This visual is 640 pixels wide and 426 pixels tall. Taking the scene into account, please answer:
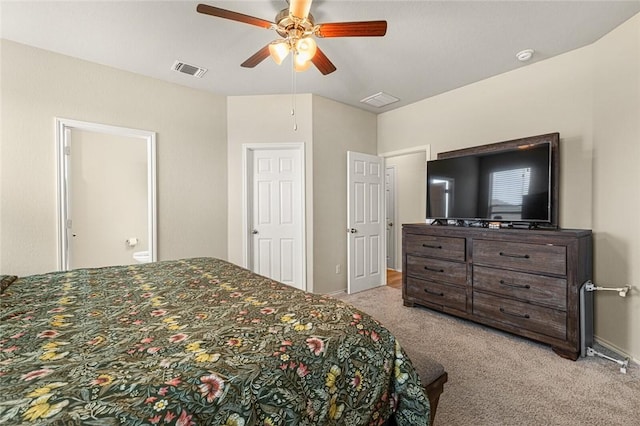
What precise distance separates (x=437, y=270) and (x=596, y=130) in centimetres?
190

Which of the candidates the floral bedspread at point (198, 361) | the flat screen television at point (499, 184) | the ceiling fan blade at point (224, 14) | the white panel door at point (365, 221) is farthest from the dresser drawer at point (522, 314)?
the ceiling fan blade at point (224, 14)

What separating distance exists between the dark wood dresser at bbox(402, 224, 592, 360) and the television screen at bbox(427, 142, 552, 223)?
277 mm

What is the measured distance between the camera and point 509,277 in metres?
2.64

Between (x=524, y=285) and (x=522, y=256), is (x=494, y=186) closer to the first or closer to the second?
(x=522, y=256)

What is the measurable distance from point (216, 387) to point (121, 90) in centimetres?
349

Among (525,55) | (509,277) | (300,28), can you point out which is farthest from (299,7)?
(509,277)

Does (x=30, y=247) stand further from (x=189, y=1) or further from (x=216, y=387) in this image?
(x=216, y=387)

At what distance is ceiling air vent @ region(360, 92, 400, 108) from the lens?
3.83 meters

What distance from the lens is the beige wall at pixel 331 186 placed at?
12.8 ft

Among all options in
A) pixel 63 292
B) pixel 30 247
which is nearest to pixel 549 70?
pixel 63 292

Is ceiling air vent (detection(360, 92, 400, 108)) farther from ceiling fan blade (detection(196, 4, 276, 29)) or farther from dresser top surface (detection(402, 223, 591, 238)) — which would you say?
ceiling fan blade (detection(196, 4, 276, 29))

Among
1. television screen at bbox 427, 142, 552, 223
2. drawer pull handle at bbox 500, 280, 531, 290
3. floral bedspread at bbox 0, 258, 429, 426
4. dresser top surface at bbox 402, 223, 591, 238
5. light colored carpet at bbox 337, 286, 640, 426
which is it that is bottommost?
light colored carpet at bbox 337, 286, 640, 426

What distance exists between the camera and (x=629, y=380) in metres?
2.01

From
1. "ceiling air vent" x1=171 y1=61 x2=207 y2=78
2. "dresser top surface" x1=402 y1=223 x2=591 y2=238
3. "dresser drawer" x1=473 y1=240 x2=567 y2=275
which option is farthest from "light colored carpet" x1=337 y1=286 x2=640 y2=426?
"ceiling air vent" x1=171 y1=61 x2=207 y2=78
